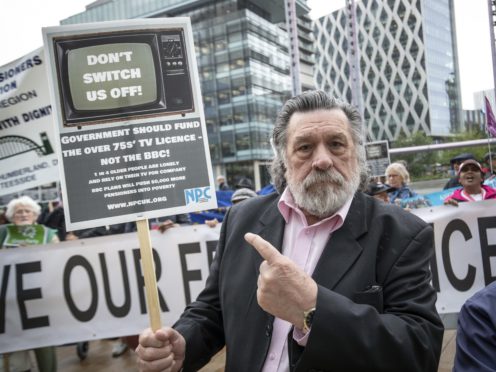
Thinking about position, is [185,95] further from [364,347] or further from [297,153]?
[364,347]

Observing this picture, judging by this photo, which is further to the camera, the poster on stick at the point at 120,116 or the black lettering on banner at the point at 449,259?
the black lettering on banner at the point at 449,259

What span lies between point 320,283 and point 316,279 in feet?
0.06

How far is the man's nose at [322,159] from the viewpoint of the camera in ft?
5.33

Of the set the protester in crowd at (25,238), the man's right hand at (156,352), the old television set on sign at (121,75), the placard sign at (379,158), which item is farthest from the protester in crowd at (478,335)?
the placard sign at (379,158)

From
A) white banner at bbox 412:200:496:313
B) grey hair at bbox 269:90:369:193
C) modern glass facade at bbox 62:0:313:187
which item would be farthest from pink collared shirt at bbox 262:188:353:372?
modern glass facade at bbox 62:0:313:187

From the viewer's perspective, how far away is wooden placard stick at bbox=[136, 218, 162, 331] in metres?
1.45

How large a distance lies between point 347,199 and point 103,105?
1034 millimetres

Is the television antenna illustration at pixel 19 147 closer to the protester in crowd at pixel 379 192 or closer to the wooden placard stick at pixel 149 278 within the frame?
the wooden placard stick at pixel 149 278

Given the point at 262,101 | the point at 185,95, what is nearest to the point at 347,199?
the point at 185,95

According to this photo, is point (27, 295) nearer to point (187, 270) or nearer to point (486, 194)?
point (187, 270)

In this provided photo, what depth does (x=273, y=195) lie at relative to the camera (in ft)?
6.40

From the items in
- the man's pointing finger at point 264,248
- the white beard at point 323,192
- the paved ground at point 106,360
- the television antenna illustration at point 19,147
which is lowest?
the paved ground at point 106,360

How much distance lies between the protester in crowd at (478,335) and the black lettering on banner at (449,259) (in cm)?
246

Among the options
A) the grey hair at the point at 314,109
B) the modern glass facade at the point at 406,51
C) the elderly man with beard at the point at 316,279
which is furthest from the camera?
the modern glass facade at the point at 406,51
